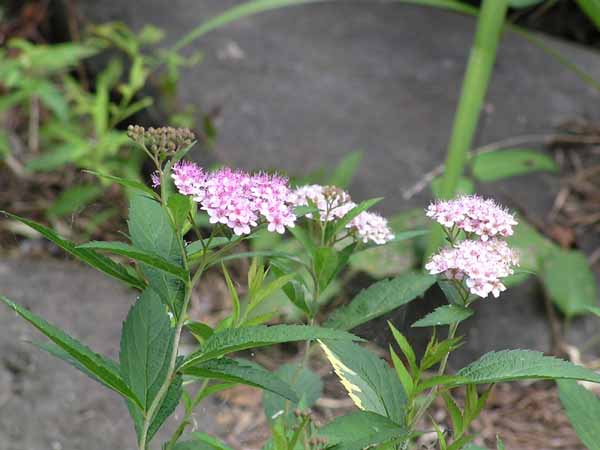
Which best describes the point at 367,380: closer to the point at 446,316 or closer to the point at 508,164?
the point at 446,316

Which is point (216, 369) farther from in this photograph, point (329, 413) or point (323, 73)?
point (323, 73)

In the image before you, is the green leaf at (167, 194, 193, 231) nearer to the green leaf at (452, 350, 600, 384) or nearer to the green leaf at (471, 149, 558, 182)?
the green leaf at (452, 350, 600, 384)

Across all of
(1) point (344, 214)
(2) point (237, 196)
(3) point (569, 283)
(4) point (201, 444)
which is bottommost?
(4) point (201, 444)

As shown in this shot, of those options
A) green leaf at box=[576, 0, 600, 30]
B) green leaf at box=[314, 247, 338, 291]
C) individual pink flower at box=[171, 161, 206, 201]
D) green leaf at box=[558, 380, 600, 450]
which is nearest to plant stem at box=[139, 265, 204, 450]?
individual pink flower at box=[171, 161, 206, 201]

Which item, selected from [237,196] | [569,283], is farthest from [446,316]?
[569,283]

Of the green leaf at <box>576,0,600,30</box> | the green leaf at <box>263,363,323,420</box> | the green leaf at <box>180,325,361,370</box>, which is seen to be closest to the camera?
the green leaf at <box>180,325,361,370</box>

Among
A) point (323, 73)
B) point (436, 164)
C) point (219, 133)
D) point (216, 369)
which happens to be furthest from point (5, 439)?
point (323, 73)
